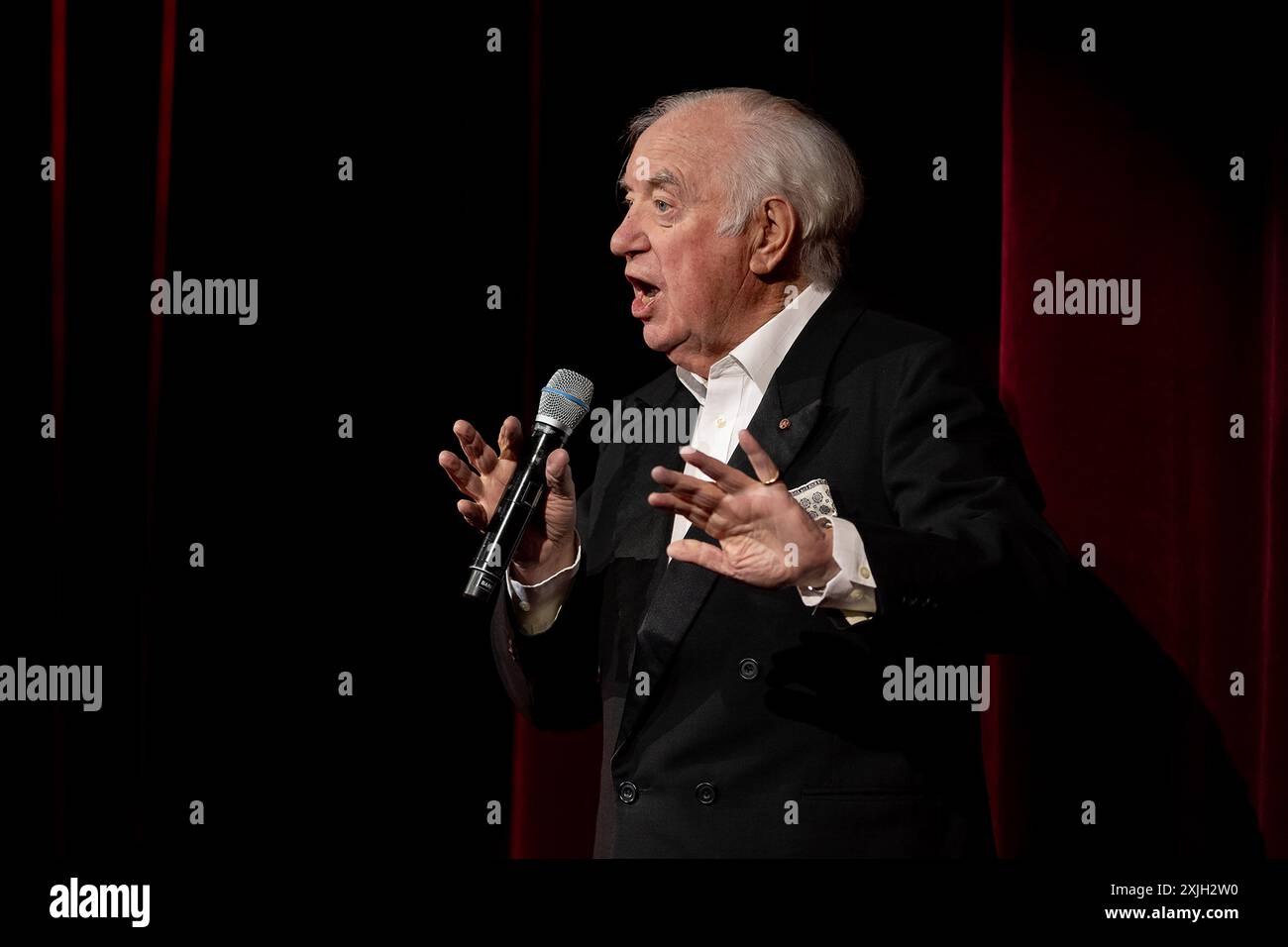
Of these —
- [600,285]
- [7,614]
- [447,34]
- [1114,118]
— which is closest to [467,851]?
Answer: [7,614]

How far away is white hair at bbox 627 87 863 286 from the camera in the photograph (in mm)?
1973

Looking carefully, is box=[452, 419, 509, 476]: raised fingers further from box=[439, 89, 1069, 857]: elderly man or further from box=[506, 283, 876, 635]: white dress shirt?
box=[506, 283, 876, 635]: white dress shirt

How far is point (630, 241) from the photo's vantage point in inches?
78.2

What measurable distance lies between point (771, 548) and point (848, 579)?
0.10 metres

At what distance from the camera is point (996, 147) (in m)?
2.44

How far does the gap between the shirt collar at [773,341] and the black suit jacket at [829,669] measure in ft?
0.21

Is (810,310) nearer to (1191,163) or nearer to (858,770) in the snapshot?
(858,770)

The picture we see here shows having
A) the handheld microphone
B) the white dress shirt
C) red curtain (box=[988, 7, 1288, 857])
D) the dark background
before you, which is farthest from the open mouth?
red curtain (box=[988, 7, 1288, 857])

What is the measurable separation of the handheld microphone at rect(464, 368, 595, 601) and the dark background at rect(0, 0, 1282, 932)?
0.73 meters

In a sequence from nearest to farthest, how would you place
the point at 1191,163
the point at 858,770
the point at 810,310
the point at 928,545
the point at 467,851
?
the point at 928,545 < the point at 858,770 < the point at 810,310 < the point at 1191,163 < the point at 467,851

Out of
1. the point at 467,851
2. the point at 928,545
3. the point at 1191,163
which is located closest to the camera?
the point at 928,545

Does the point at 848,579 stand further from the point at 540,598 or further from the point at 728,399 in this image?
the point at 540,598
